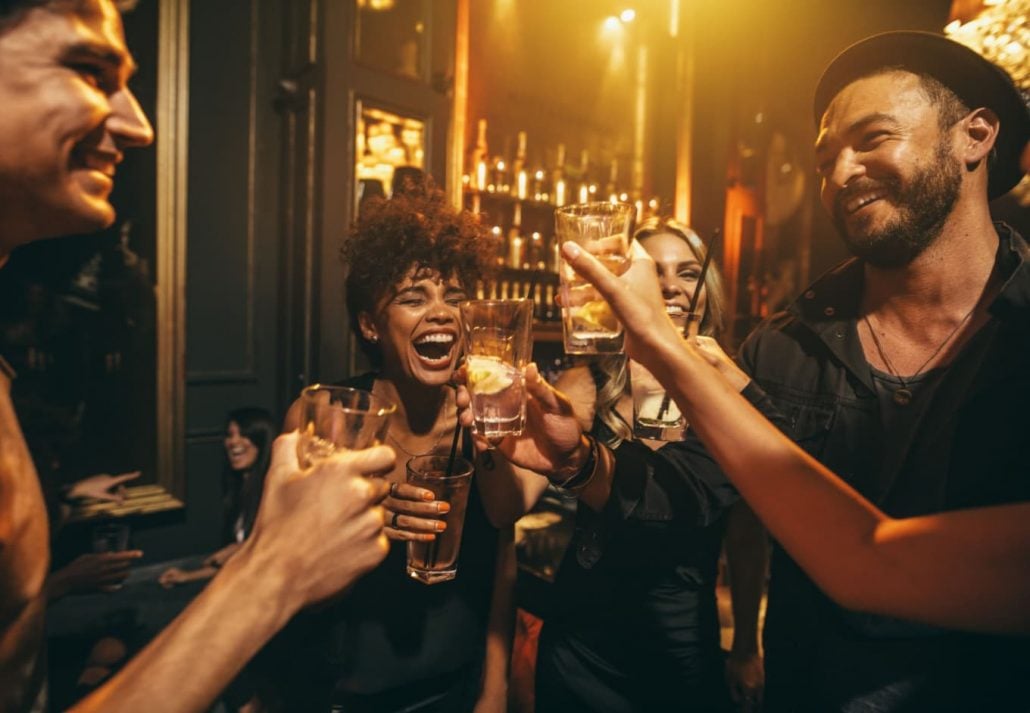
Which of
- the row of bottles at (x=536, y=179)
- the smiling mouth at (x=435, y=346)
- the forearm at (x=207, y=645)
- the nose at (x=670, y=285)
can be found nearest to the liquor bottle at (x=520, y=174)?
the row of bottles at (x=536, y=179)

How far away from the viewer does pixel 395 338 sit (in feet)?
7.12

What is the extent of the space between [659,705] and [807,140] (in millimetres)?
5911

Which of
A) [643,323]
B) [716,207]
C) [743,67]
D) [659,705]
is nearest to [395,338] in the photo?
[643,323]

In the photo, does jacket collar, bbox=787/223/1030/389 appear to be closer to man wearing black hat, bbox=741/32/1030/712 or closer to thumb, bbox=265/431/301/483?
man wearing black hat, bbox=741/32/1030/712

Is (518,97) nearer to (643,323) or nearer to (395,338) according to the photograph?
(395,338)

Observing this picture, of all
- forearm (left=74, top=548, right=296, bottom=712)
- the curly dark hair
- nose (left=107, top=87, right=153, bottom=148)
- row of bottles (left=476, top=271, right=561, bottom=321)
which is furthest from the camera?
row of bottles (left=476, top=271, right=561, bottom=321)

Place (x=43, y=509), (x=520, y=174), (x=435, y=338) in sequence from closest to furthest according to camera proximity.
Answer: (x=43, y=509), (x=435, y=338), (x=520, y=174)

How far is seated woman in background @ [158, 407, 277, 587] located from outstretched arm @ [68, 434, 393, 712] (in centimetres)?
265

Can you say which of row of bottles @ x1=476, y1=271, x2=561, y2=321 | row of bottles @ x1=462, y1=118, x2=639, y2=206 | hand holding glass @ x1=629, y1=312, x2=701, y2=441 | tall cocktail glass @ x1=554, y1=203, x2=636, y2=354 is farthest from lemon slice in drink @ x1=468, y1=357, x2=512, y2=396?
row of bottles @ x1=462, y1=118, x2=639, y2=206

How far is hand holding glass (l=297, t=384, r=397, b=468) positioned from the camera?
998 mm

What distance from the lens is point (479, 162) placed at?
4.44 metres

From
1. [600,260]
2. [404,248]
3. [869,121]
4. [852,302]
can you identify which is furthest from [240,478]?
[869,121]

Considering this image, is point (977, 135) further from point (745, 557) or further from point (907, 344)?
point (745, 557)

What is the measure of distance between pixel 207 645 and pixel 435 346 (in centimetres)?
144
